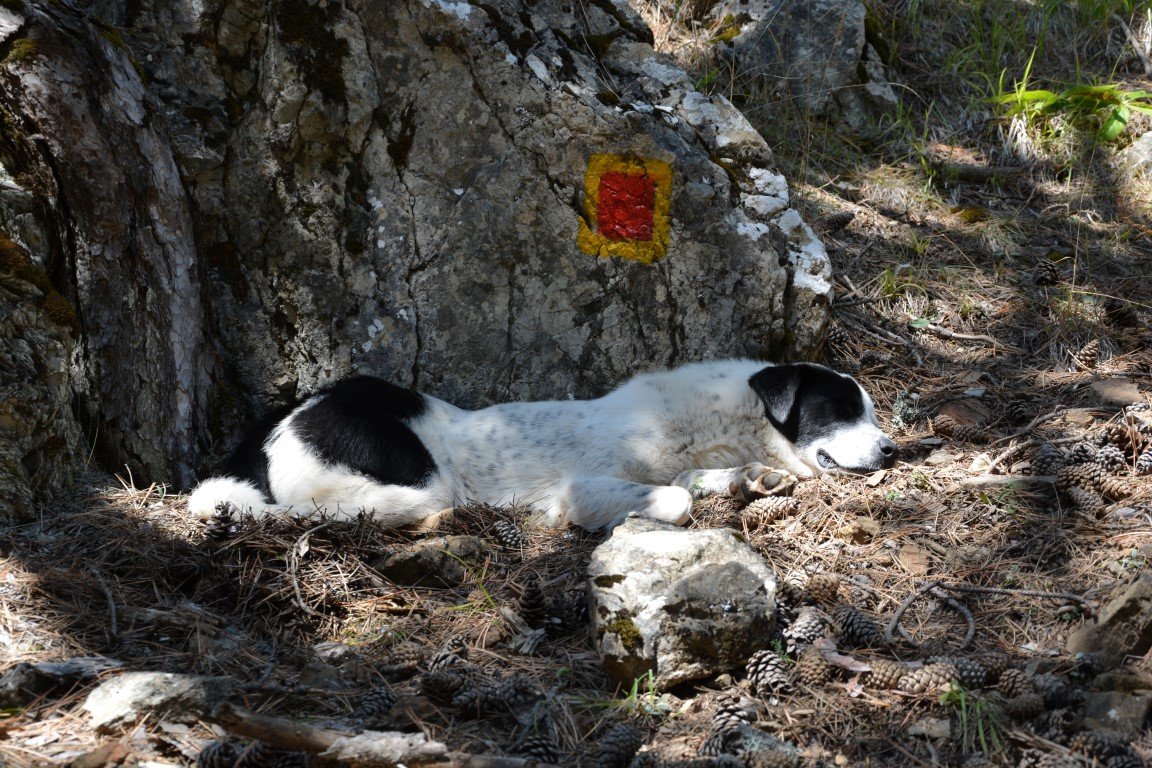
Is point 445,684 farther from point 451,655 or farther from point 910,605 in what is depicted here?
point 910,605

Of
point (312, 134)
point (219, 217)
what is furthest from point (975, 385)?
point (219, 217)

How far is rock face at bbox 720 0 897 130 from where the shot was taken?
23.4 ft

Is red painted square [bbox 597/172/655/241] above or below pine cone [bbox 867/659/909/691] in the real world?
above

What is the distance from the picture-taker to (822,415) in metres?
4.54

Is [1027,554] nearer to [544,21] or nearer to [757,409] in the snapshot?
[757,409]

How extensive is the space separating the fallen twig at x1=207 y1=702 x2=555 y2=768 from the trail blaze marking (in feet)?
9.86

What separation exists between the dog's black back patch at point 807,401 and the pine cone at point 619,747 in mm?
2259

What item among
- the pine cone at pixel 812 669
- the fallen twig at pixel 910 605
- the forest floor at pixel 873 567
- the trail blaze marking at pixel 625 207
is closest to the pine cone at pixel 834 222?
the forest floor at pixel 873 567

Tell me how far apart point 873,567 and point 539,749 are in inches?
64.5

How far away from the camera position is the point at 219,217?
4551 millimetres

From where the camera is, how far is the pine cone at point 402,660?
3.04 metres

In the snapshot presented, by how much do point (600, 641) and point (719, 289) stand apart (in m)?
2.52

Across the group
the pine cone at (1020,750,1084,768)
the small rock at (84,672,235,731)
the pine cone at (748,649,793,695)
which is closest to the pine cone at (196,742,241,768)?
the small rock at (84,672,235,731)

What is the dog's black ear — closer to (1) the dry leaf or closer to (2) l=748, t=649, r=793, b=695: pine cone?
(1) the dry leaf
